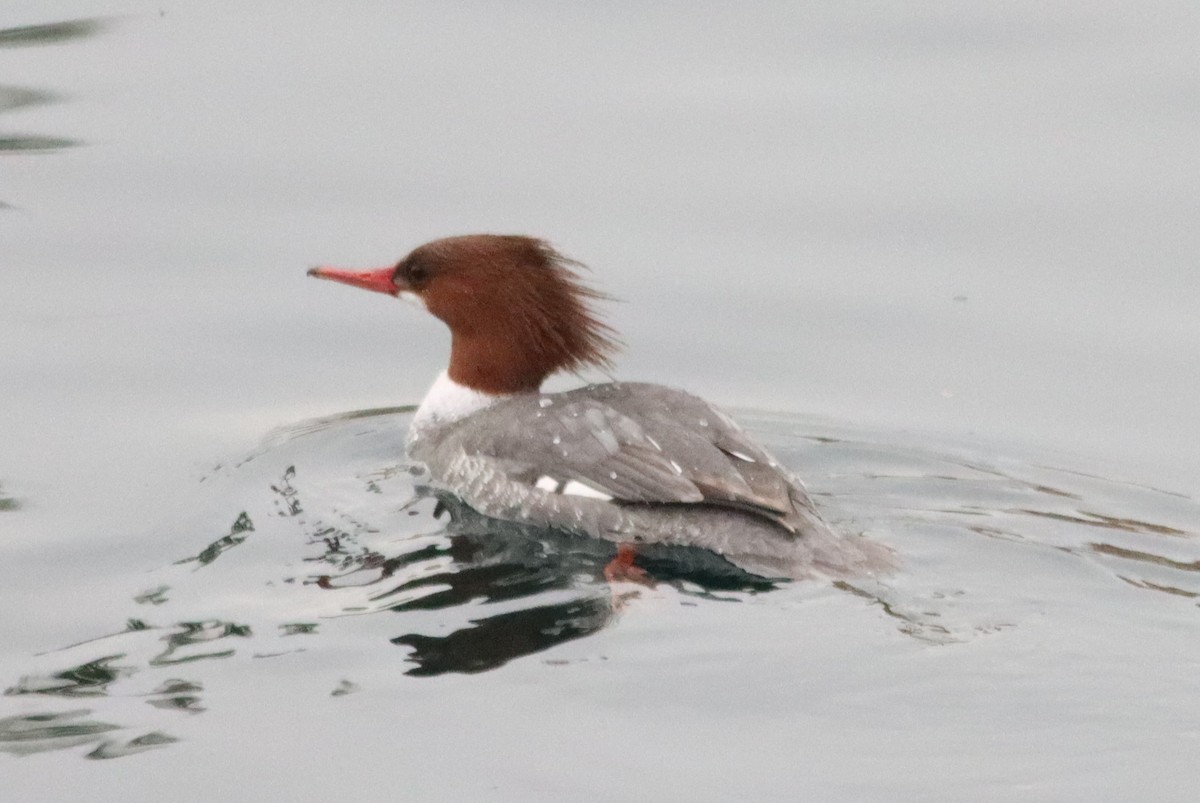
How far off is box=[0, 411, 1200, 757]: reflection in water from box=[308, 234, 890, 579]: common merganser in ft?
0.39

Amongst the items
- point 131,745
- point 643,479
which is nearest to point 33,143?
point 643,479

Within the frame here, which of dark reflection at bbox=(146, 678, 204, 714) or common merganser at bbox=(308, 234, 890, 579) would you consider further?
common merganser at bbox=(308, 234, 890, 579)

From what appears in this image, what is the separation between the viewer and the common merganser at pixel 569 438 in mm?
8070

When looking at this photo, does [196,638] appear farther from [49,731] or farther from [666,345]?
A: [666,345]

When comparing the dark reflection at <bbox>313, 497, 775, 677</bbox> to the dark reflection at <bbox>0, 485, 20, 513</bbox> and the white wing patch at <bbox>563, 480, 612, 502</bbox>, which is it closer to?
the white wing patch at <bbox>563, 480, 612, 502</bbox>

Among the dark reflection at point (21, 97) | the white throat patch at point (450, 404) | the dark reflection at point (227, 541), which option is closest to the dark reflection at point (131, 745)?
the dark reflection at point (227, 541)

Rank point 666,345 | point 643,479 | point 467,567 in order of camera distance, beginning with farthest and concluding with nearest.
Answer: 1. point 666,345
2. point 643,479
3. point 467,567

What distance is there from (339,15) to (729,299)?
11.6 feet

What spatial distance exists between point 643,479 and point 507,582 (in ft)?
2.55

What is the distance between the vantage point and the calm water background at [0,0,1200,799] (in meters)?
6.62

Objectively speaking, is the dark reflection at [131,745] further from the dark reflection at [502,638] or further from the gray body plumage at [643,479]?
the gray body plumage at [643,479]

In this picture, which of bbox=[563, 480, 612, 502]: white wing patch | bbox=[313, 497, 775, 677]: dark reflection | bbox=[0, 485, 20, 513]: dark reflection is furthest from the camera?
bbox=[0, 485, 20, 513]: dark reflection

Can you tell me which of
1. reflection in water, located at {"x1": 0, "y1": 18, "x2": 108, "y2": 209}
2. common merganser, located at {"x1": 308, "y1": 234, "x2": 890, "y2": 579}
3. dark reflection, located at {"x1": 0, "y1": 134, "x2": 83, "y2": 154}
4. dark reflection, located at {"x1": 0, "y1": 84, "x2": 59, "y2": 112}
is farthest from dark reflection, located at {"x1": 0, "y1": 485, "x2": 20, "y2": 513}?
dark reflection, located at {"x1": 0, "y1": 84, "x2": 59, "y2": 112}

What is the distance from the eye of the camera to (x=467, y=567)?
8.00 metres
